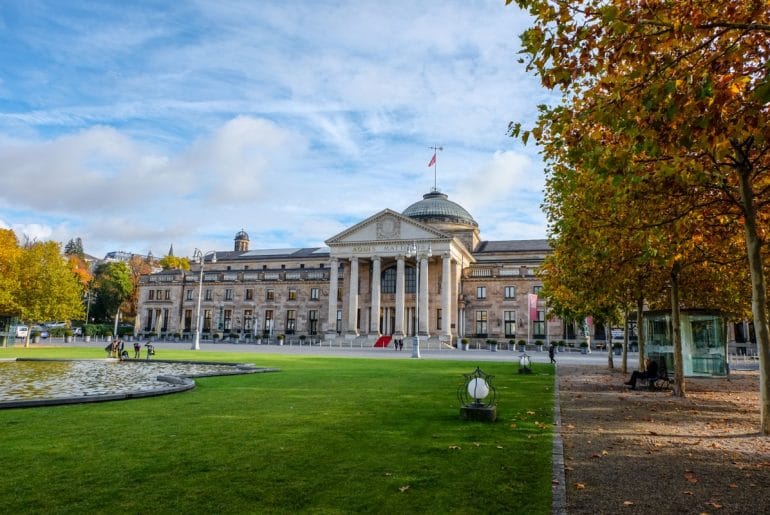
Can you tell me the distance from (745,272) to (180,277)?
84644 millimetres

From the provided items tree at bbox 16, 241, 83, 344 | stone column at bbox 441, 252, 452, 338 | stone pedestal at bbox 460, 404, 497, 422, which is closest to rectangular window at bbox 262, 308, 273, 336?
stone column at bbox 441, 252, 452, 338

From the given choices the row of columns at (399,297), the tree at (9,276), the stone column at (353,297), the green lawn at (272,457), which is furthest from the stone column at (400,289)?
the green lawn at (272,457)

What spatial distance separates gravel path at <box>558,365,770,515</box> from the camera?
6.74 metres

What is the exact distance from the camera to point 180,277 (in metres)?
90.0

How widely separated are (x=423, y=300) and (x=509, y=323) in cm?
1362

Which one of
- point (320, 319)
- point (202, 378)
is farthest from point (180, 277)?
point (202, 378)

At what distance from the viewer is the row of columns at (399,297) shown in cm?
7000

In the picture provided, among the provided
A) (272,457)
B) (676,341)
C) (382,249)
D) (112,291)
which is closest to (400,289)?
(382,249)

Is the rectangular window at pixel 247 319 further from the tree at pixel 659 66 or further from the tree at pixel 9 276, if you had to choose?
the tree at pixel 659 66

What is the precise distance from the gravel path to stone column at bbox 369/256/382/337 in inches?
2195

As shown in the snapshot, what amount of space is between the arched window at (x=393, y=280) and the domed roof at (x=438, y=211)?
40.1ft

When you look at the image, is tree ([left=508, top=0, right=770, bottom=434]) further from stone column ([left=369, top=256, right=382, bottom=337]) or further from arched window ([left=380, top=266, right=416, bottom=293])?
arched window ([left=380, top=266, right=416, bottom=293])

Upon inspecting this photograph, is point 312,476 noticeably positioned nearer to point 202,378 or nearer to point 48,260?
point 202,378

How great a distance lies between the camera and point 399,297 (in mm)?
72750
